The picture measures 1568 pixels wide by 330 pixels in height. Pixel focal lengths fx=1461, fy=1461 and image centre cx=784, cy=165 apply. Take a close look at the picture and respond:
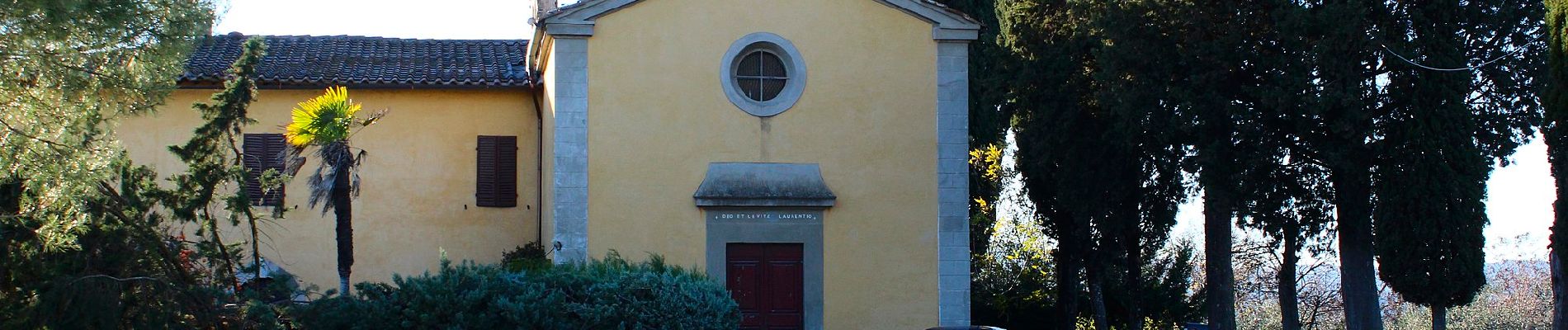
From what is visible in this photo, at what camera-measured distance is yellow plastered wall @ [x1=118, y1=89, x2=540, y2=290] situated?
18641 millimetres

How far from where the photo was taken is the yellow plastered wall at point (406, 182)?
18.6 m

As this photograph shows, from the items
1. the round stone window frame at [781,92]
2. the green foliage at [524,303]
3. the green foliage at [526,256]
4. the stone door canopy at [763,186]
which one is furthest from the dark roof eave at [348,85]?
the green foliage at [524,303]

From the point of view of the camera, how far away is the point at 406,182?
1895 cm

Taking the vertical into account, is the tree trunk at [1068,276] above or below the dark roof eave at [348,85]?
below

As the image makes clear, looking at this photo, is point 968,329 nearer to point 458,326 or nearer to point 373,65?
point 458,326

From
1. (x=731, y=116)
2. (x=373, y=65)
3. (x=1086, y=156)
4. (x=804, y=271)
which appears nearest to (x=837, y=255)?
(x=804, y=271)

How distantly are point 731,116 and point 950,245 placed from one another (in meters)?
3.02

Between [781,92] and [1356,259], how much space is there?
757cm

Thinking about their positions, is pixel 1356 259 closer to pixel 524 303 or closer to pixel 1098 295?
pixel 1098 295

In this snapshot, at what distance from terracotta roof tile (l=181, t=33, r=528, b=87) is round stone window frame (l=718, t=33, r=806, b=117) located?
3.37 metres

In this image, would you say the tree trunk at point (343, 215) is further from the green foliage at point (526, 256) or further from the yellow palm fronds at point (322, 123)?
the green foliage at point (526, 256)

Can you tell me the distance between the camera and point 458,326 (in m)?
12.1

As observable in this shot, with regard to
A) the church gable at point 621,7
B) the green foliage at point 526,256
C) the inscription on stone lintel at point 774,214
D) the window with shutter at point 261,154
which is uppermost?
the church gable at point 621,7

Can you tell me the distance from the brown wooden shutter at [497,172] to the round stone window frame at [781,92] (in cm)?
372
